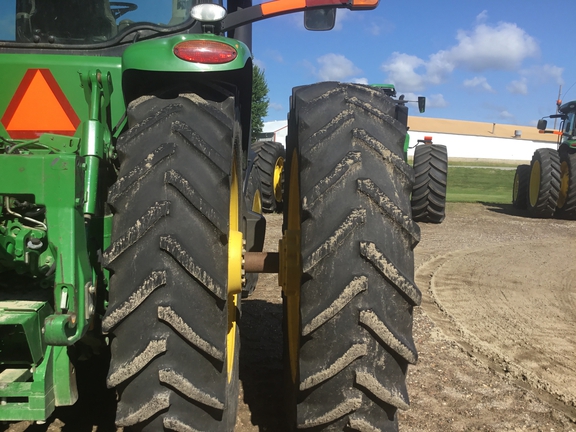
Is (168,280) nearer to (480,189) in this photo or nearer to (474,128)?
(480,189)

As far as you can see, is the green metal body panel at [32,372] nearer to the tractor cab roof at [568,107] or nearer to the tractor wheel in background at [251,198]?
the tractor wheel in background at [251,198]

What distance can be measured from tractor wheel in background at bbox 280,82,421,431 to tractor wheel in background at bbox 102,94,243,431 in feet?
1.00

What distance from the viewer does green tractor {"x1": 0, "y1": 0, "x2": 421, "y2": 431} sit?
69.7 inches

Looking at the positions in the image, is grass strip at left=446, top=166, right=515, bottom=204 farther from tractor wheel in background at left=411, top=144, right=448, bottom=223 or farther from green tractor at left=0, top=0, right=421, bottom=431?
green tractor at left=0, top=0, right=421, bottom=431

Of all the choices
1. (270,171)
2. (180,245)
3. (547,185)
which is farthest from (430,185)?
(180,245)

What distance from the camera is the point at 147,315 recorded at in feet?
5.82

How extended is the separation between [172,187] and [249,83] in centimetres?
121

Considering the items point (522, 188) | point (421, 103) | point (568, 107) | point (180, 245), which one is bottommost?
point (522, 188)

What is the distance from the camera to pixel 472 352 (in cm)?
400

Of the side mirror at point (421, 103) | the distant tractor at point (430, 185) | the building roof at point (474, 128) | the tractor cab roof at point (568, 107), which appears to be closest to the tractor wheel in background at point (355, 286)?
the distant tractor at point (430, 185)

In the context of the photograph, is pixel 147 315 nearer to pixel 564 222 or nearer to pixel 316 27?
pixel 316 27

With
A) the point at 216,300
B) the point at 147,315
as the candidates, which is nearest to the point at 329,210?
the point at 216,300

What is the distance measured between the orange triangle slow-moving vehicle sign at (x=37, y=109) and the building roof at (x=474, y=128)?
7044cm

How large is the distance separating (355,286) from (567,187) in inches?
467
